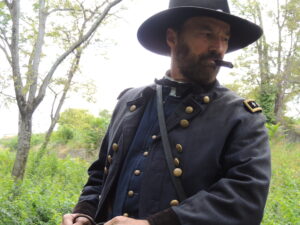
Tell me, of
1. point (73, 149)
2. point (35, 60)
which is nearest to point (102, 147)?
point (35, 60)

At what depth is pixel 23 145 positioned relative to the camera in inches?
328

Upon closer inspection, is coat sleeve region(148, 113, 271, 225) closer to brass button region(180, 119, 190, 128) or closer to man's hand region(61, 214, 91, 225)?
brass button region(180, 119, 190, 128)

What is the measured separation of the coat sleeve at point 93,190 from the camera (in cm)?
212

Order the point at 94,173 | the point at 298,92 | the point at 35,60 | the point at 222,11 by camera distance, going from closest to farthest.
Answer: the point at 222,11 < the point at 94,173 < the point at 35,60 < the point at 298,92

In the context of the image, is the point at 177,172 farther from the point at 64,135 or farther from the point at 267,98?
the point at 64,135

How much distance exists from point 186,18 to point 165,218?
1.07 m

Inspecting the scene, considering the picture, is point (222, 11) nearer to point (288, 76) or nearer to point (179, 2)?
point (179, 2)

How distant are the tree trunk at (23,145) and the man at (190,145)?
6078mm

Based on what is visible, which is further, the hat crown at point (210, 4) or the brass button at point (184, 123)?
the hat crown at point (210, 4)

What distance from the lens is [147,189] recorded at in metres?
1.76

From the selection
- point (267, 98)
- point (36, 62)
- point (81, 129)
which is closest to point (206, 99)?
point (36, 62)

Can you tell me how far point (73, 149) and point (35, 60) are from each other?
1296 centimetres

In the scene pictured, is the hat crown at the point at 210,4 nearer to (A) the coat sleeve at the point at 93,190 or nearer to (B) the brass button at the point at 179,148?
(B) the brass button at the point at 179,148

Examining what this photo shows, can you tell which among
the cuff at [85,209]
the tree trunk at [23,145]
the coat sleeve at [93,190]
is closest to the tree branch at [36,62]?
the tree trunk at [23,145]
